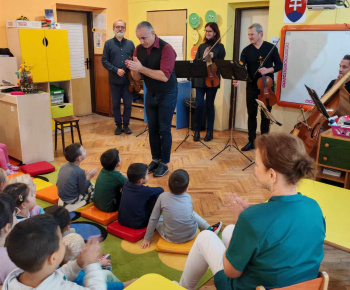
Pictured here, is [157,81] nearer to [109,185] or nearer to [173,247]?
[109,185]

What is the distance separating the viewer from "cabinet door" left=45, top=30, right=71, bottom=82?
5.69 meters

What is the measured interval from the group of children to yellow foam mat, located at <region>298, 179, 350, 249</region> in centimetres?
78

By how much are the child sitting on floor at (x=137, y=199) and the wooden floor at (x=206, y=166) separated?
0.60 m

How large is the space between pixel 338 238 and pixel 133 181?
1.48m

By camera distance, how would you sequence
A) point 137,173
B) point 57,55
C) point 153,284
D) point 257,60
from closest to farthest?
point 153,284 → point 137,173 → point 257,60 → point 57,55

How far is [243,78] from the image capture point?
429 centimetres

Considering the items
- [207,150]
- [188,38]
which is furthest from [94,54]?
[207,150]

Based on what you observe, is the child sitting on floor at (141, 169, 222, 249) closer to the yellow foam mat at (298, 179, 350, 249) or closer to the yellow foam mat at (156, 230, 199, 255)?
the yellow foam mat at (156, 230, 199, 255)

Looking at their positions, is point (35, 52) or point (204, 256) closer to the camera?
point (204, 256)

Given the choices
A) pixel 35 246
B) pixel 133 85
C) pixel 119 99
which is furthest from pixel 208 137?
pixel 35 246

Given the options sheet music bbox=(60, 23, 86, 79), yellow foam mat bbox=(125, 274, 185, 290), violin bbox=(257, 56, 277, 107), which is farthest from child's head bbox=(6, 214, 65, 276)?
sheet music bbox=(60, 23, 86, 79)

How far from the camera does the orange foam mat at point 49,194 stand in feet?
11.2

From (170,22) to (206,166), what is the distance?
10.3 ft

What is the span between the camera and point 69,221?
6.83 feet
